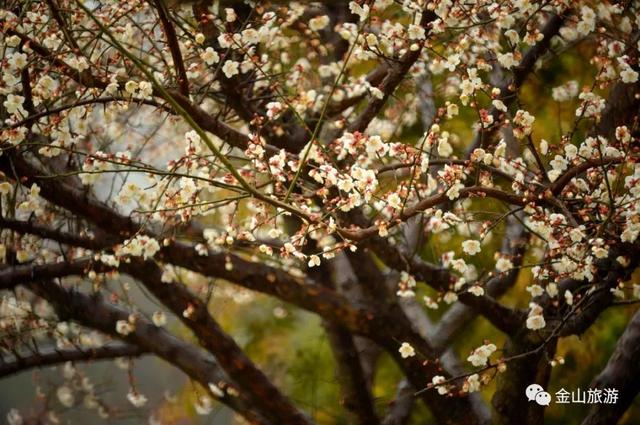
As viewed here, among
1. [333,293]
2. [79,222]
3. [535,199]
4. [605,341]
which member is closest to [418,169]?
[535,199]

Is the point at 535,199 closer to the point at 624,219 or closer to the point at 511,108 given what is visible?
the point at 624,219

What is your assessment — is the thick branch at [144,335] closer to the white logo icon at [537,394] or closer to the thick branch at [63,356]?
the thick branch at [63,356]

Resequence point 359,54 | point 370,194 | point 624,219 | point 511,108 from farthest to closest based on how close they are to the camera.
Result: point 511,108 → point 359,54 → point 624,219 → point 370,194

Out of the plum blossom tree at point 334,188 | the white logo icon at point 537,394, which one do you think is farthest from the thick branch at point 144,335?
the white logo icon at point 537,394

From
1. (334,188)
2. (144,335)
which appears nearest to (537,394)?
(334,188)

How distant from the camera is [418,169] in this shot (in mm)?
2436

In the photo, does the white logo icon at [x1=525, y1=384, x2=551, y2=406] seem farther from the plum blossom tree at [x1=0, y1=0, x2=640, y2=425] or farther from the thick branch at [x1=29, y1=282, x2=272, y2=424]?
the thick branch at [x1=29, y1=282, x2=272, y2=424]

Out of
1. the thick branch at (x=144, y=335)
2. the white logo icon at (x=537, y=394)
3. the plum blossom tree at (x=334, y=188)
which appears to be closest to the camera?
the plum blossom tree at (x=334, y=188)

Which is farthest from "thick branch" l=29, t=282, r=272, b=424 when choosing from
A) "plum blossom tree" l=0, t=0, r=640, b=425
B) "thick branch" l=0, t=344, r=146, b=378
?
"thick branch" l=0, t=344, r=146, b=378

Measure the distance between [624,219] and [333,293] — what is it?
153 cm

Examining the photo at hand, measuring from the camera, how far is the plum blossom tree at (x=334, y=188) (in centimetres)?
243

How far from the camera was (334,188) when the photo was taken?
3041 mm

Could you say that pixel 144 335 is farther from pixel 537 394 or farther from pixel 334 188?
pixel 537 394

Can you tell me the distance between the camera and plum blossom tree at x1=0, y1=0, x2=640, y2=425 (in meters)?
2.43
